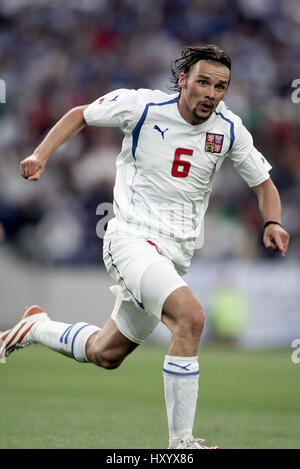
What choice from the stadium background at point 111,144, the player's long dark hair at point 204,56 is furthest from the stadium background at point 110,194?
the player's long dark hair at point 204,56

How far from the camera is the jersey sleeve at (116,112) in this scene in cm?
555

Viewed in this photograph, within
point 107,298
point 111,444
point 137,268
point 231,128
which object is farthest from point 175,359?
point 107,298

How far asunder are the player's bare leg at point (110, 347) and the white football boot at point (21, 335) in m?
0.68

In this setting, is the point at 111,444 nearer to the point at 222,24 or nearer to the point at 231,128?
the point at 231,128

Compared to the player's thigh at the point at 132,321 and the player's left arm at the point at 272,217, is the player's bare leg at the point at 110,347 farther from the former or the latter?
the player's left arm at the point at 272,217

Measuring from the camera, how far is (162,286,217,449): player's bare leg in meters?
4.83

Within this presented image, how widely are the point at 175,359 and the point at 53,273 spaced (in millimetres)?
9685

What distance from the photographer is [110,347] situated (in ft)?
19.1

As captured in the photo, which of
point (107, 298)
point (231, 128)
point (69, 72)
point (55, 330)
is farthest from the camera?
point (69, 72)

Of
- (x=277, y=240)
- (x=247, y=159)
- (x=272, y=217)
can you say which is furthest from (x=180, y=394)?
(x=247, y=159)

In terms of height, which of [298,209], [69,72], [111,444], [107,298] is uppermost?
[69,72]

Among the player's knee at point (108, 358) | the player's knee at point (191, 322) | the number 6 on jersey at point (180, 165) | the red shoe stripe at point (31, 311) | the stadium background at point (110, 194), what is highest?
the stadium background at point (110, 194)

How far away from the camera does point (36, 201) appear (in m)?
14.7

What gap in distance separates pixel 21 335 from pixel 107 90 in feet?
33.4
